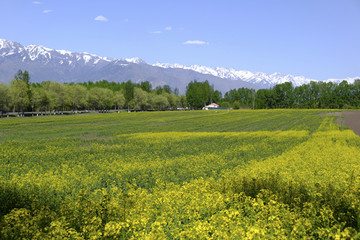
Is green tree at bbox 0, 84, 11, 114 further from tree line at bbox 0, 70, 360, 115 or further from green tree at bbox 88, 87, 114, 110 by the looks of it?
green tree at bbox 88, 87, 114, 110

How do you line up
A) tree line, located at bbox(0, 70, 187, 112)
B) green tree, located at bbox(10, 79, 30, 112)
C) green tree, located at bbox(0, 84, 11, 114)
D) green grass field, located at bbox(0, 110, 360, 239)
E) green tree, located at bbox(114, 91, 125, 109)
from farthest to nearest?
green tree, located at bbox(114, 91, 125, 109) → tree line, located at bbox(0, 70, 187, 112) → green tree, located at bbox(0, 84, 11, 114) → green tree, located at bbox(10, 79, 30, 112) → green grass field, located at bbox(0, 110, 360, 239)

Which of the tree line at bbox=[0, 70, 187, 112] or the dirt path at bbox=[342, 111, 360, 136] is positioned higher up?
the tree line at bbox=[0, 70, 187, 112]

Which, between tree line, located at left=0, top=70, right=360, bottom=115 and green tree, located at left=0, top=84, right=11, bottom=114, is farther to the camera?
tree line, located at left=0, top=70, right=360, bottom=115

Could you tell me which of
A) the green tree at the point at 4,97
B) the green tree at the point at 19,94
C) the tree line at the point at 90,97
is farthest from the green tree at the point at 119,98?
the green tree at the point at 4,97

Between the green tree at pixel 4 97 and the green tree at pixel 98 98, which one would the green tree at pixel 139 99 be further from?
the green tree at pixel 4 97

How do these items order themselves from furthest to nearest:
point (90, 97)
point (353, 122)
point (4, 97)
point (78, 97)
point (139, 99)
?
point (139, 99) < point (90, 97) < point (78, 97) < point (4, 97) < point (353, 122)

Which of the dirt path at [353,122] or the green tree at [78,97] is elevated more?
the green tree at [78,97]

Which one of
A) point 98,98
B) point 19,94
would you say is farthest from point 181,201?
point 98,98

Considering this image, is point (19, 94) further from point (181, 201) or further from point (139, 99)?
point (181, 201)

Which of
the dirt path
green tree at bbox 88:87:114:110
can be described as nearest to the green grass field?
the dirt path

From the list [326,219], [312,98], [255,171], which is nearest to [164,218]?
[326,219]

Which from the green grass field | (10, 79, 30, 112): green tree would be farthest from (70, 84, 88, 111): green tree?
the green grass field

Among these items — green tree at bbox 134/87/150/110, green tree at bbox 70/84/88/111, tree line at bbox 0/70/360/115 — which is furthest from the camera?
green tree at bbox 134/87/150/110

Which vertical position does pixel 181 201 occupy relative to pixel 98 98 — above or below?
below
